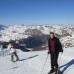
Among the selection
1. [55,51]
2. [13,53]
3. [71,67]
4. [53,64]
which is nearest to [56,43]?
[55,51]

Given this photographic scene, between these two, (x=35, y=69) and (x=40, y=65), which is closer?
(x=35, y=69)

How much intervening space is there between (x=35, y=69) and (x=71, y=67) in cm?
188

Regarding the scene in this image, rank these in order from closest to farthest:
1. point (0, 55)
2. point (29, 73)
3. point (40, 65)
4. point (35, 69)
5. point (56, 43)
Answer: point (56, 43)
point (29, 73)
point (35, 69)
point (40, 65)
point (0, 55)

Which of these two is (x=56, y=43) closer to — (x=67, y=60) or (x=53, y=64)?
(x=53, y=64)

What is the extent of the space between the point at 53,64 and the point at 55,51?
591 mm

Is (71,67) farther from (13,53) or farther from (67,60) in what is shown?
(13,53)

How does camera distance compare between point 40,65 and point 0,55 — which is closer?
point 40,65

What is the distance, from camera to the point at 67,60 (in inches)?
476

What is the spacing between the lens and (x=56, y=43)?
8.91 metres

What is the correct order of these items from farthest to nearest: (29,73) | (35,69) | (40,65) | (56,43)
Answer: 1. (40,65)
2. (35,69)
3. (29,73)
4. (56,43)

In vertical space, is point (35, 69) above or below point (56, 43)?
below

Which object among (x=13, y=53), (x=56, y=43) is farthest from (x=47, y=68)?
(x=13, y=53)

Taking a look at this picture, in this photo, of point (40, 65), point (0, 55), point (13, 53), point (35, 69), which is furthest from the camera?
point (0, 55)

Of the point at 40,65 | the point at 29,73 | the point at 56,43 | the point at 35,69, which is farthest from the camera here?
the point at 40,65
